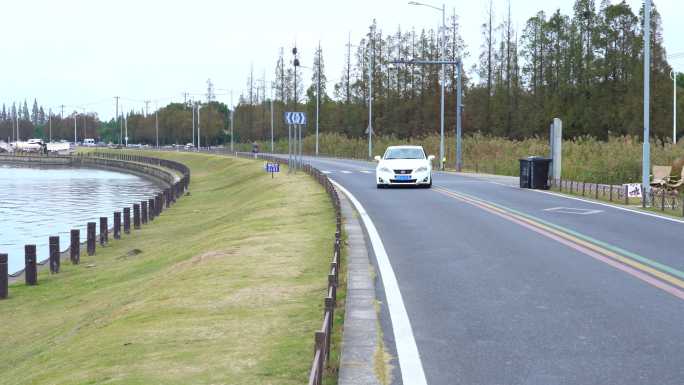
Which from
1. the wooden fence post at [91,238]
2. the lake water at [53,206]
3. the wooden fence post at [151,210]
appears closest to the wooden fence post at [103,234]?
the lake water at [53,206]

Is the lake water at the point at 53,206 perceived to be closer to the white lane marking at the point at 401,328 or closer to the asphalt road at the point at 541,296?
the asphalt road at the point at 541,296

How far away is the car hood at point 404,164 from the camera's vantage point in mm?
30606

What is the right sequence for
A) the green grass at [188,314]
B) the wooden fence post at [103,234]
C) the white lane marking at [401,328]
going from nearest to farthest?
1. the white lane marking at [401,328]
2. the green grass at [188,314]
3. the wooden fence post at [103,234]

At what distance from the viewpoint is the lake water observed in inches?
1314

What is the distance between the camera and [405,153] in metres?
32.0

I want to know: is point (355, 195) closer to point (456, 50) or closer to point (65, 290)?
point (65, 290)

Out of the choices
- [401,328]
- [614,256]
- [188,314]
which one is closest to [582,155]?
[614,256]

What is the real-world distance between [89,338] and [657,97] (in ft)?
195

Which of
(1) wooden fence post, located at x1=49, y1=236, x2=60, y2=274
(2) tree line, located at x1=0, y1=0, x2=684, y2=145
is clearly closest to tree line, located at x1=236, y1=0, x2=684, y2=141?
(2) tree line, located at x1=0, y1=0, x2=684, y2=145

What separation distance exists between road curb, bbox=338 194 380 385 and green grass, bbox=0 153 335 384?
13.8 inches

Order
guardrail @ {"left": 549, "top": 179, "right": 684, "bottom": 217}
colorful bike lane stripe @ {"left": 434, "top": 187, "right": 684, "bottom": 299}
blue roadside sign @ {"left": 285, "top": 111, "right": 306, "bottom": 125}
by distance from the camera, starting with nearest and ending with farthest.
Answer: colorful bike lane stripe @ {"left": 434, "top": 187, "right": 684, "bottom": 299} < guardrail @ {"left": 549, "top": 179, "right": 684, "bottom": 217} < blue roadside sign @ {"left": 285, "top": 111, "right": 306, "bottom": 125}

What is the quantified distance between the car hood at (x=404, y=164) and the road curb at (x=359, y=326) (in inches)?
659

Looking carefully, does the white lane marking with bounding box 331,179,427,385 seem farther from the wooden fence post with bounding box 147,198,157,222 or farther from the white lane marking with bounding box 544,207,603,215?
the wooden fence post with bounding box 147,198,157,222

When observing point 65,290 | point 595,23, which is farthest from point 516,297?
point 595,23
